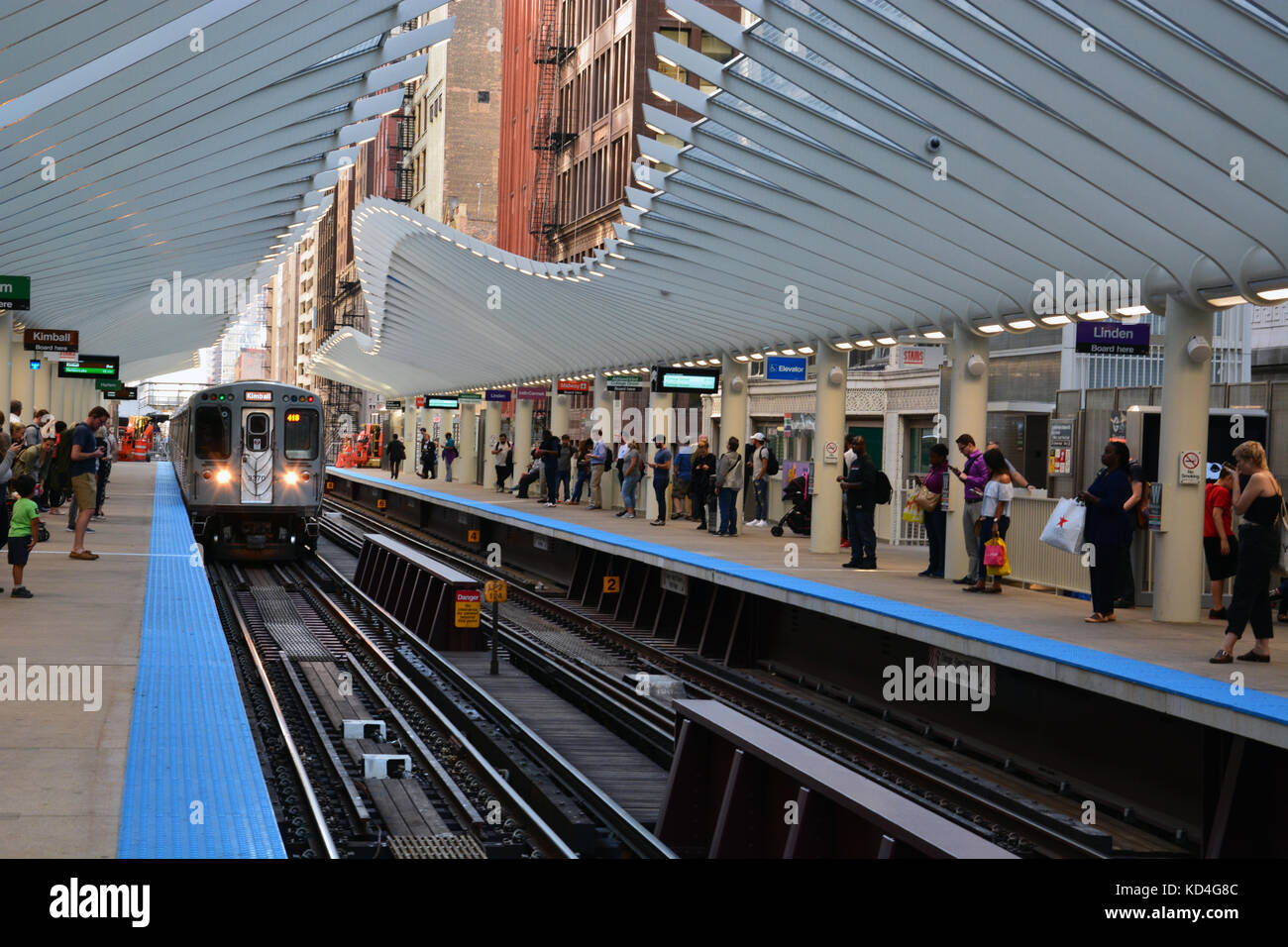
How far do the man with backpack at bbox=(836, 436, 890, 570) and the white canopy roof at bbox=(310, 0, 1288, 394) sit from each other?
1.85 metres

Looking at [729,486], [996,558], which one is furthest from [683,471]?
[996,558]

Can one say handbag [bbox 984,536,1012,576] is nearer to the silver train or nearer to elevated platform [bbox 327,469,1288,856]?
elevated platform [bbox 327,469,1288,856]

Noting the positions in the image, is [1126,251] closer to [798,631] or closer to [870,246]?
[870,246]

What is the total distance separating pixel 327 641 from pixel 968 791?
33.0ft

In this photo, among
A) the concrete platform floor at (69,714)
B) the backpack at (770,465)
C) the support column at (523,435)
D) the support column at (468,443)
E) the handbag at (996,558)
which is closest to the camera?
the concrete platform floor at (69,714)

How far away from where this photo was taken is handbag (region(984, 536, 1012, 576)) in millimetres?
14891

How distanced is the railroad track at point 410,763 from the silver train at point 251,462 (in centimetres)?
651

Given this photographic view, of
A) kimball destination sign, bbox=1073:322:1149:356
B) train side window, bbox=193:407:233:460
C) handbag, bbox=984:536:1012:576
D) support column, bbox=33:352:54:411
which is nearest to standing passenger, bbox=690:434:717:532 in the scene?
train side window, bbox=193:407:233:460

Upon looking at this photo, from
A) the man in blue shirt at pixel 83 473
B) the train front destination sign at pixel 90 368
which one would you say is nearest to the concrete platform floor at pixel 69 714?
the man in blue shirt at pixel 83 473

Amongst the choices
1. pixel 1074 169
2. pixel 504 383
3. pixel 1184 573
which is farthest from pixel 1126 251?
pixel 504 383

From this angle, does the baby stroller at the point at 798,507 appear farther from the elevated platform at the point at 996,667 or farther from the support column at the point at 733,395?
the elevated platform at the point at 996,667

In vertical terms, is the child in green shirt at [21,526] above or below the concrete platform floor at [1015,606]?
above

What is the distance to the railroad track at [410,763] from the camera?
9.02 meters

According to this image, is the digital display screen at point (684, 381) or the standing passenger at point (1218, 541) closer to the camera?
the standing passenger at point (1218, 541)
